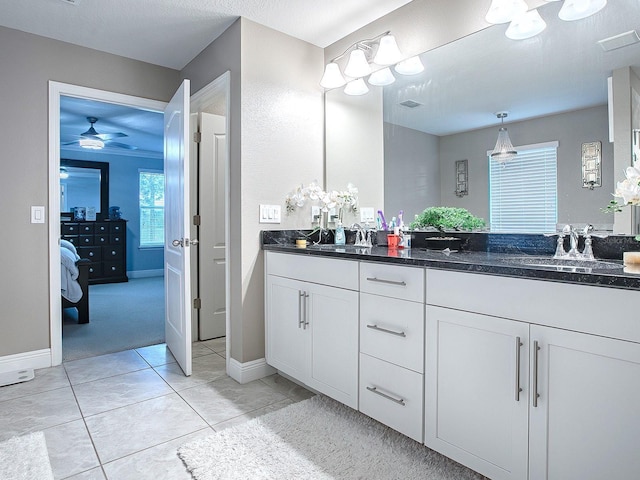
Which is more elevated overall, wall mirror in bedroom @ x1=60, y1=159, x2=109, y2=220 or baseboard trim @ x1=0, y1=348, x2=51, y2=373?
wall mirror in bedroom @ x1=60, y1=159, x2=109, y2=220

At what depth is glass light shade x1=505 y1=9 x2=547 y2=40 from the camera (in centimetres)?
178

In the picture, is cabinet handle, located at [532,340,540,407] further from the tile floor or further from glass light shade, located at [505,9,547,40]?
glass light shade, located at [505,9,547,40]

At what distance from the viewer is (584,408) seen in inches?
44.0

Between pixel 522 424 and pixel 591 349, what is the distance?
34 cm

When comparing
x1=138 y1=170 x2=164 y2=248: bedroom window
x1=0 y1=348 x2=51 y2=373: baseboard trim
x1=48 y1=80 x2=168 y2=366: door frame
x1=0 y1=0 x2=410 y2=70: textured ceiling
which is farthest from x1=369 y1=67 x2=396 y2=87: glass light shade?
x1=138 y1=170 x2=164 y2=248: bedroom window

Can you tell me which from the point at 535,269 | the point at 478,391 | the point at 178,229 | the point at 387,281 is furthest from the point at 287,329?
the point at 535,269

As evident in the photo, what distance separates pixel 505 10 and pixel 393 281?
137 centimetres

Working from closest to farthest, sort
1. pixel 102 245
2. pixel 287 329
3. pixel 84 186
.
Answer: pixel 287 329
pixel 102 245
pixel 84 186

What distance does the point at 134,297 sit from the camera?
5.31 metres

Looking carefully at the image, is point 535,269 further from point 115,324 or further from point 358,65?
point 115,324

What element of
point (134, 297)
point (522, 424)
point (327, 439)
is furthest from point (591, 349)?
point (134, 297)

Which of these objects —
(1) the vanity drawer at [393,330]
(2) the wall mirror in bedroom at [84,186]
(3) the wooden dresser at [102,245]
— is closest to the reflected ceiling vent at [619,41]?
(1) the vanity drawer at [393,330]

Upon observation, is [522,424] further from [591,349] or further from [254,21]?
[254,21]

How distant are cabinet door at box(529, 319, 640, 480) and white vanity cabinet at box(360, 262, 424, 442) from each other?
44 cm
